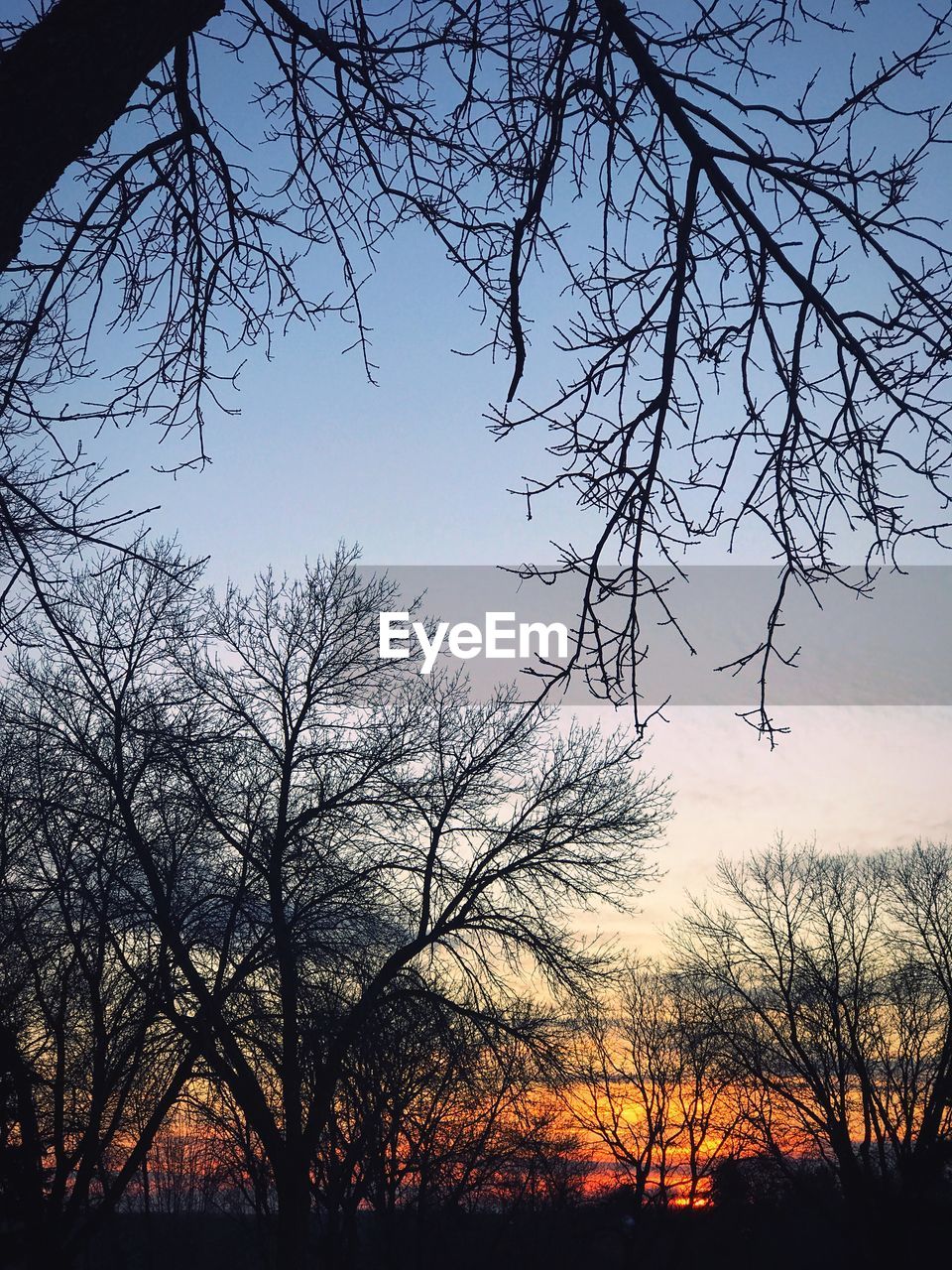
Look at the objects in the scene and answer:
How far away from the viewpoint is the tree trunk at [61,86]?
3049 mm

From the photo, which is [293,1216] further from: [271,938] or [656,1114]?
[656,1114]

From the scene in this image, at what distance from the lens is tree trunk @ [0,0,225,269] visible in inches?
120

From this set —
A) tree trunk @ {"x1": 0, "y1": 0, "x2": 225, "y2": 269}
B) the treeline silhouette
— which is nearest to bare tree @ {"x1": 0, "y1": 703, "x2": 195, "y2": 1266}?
the treeline silhouette

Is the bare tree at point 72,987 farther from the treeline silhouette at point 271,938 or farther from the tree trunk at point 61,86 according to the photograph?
the tree trunk at point 61,86

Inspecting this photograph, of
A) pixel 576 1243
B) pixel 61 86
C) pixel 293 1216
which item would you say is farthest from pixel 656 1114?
pixel 61 86

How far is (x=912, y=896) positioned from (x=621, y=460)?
105 ft

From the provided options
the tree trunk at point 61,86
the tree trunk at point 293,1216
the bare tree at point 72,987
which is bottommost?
the tree trunk at point 293,1216

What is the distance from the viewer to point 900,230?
398 cm

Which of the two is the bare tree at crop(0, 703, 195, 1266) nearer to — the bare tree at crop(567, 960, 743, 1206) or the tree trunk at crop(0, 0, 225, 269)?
the tree trunk at crop(0, 0, 225, 269)

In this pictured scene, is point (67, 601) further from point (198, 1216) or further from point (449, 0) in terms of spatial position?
point (198, 1216)

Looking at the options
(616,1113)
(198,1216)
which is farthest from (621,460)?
(198,1216)

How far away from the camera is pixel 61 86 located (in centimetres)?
311

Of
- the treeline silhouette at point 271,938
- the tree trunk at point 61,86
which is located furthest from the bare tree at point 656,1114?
the tree trunk at point 61,86

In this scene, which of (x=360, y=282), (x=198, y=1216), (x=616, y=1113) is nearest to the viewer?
(x=360, y=282)
